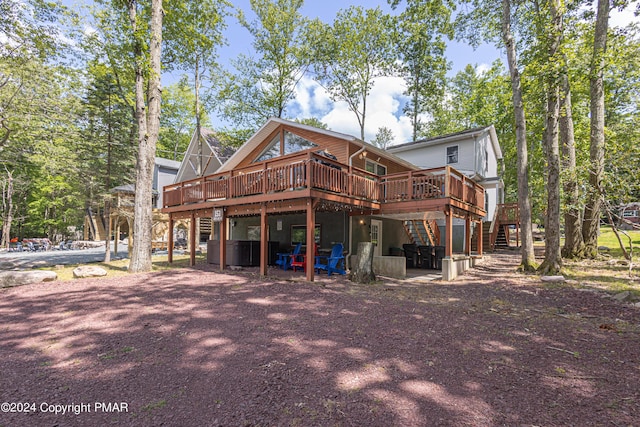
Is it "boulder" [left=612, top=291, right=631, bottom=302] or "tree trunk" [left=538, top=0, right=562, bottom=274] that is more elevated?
"tree trunk" [left=538, top=0, right=562, bottom=274]

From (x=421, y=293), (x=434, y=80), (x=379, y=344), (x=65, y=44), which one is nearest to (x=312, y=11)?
(x=434, y=80)

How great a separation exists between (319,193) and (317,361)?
18.4ft

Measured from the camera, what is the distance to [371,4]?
2262cm

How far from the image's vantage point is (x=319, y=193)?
28.6ft

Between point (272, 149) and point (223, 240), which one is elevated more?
point (272, 149)

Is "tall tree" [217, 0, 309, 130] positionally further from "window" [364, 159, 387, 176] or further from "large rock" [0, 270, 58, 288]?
"large rock" [0, 270, 58, 288]

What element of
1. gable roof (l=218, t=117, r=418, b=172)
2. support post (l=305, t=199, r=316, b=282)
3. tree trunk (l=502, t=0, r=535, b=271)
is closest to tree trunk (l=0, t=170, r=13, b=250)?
gable roof (l=218, t=117, r=418, b=172)

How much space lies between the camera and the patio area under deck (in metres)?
8.90

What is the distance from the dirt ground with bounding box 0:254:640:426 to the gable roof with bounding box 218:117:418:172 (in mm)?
6996

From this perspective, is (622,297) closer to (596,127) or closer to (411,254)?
(411,254)

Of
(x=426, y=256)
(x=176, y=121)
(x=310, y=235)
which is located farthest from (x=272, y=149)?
(x=176, y=121)

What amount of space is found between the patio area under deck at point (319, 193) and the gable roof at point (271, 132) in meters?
1.44

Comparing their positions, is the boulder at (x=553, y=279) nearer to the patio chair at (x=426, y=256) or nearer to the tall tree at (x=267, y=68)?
the patio chair at (x=426, y=256)

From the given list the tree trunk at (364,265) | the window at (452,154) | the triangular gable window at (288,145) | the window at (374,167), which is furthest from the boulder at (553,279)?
the window at (452,154)
